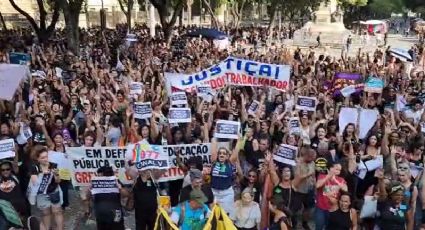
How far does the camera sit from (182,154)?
8.00 meters

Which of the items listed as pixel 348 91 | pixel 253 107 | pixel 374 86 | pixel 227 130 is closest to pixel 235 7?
pixel 348 91

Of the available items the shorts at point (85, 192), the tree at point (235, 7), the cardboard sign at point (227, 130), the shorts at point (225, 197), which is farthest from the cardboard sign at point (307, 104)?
the tree at point (235, 7)

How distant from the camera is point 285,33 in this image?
4619 centimetres

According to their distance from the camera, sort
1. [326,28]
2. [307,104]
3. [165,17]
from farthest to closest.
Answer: [326,28] < [165,17] < [307,104]

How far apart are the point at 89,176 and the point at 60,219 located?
2.11 ft

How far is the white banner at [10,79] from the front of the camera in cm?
1039

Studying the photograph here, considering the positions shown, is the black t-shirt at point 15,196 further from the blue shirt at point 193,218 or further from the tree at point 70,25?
the tree at point 70,25

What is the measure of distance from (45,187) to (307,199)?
297 cm

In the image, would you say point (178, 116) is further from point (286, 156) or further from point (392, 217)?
point (392, 217)

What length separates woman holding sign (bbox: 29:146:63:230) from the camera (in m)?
7.20

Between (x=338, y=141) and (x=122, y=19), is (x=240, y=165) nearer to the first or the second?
(x=338, y=141)

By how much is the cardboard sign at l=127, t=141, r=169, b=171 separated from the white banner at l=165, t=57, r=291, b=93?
418cm

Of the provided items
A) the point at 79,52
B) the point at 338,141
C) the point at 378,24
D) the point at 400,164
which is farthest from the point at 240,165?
the point at 378,24

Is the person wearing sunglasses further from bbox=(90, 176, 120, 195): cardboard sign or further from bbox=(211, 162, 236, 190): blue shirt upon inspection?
bbox=(211, 162, 236, 190): blue shirt
